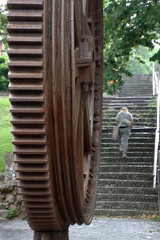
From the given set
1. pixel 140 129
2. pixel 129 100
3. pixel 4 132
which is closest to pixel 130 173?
pixel 140 129

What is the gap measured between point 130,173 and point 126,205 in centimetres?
146

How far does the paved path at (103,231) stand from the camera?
913 centimetres

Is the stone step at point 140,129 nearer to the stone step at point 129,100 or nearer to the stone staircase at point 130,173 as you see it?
the stone staircase at point 130,173

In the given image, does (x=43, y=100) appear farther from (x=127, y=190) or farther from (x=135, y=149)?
(x=135, y=149)

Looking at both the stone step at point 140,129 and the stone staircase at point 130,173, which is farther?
the stone step at point 140,129

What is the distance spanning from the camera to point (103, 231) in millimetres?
9805

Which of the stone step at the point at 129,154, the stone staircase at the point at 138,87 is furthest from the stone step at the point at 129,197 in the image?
the stone staircase at the point at 138,87

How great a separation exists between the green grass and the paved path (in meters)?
3.63

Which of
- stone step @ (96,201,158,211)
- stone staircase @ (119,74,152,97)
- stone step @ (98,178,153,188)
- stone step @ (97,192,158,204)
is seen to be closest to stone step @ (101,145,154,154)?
stone step @ (98,178,153,188)

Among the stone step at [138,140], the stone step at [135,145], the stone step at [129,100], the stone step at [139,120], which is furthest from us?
the stone step at [129,100]

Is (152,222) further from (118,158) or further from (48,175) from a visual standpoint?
A: (48,175)

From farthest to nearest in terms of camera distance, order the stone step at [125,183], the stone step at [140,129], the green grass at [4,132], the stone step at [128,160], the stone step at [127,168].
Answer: the stone step at [140,129] < the green grass at [4,132] < the stone step at [128,160] < the stone step at [127,168] < the stone step at [125,183]

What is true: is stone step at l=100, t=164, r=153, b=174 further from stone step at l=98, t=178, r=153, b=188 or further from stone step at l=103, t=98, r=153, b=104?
stone step at l=103, t=98, r=153, b=104

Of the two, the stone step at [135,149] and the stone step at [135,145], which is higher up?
the stone step at [135,145]
